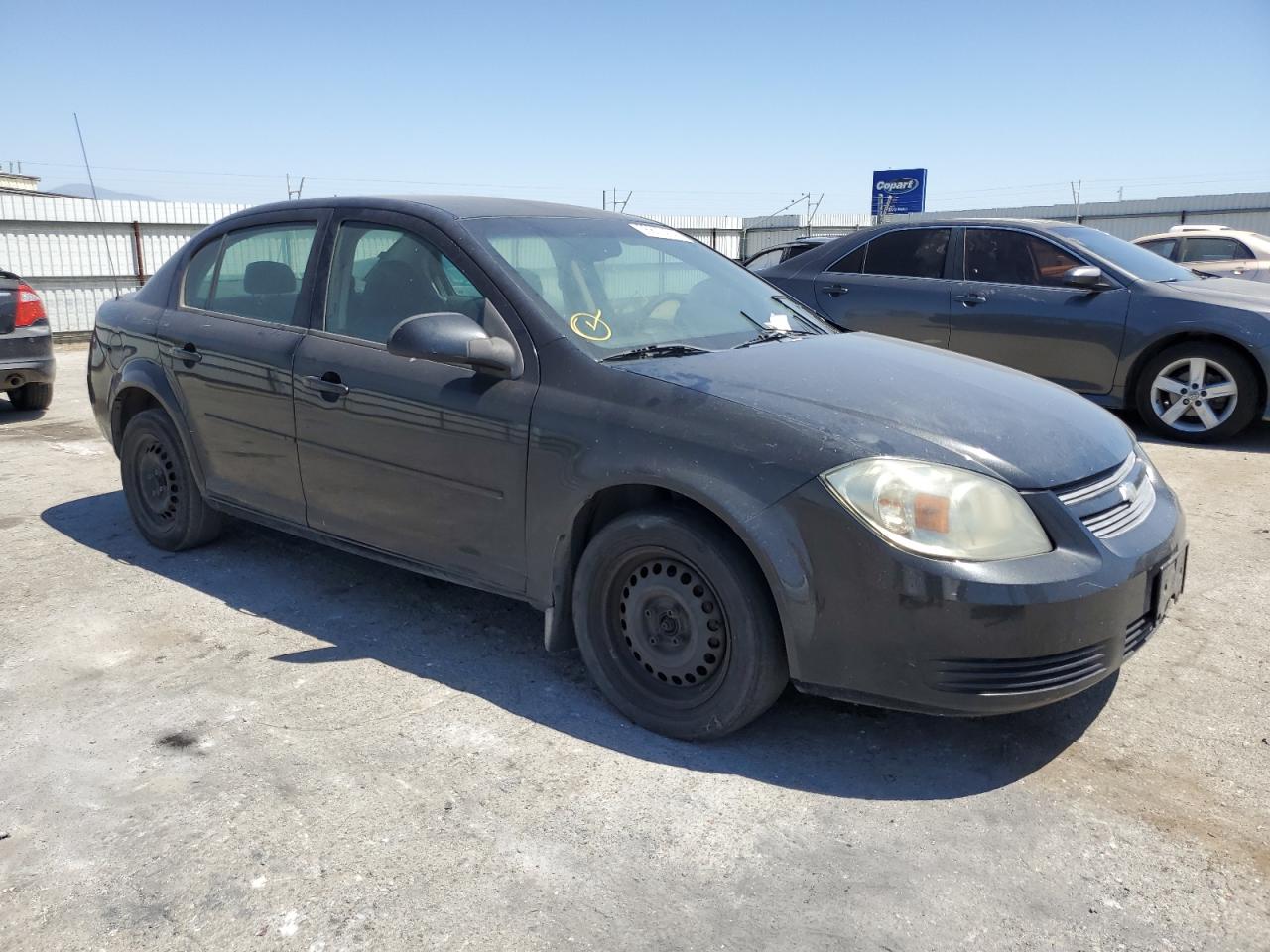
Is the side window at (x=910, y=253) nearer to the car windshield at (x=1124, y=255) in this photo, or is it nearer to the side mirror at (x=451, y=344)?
the car windshield at (x=1124, y=255)

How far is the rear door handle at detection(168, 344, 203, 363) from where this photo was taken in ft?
15.3

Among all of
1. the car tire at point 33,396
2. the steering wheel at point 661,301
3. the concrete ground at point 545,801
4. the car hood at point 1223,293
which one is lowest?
the concrete ground at point 545,801

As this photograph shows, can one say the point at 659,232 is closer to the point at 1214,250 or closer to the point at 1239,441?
the point at 1239,441

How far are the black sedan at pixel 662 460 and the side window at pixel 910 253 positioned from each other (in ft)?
13.4

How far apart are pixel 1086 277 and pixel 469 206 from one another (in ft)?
16.7

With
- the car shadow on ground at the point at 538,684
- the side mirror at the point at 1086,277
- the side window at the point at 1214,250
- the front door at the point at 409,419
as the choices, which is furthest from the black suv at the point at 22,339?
the side window at the point at 1214,250

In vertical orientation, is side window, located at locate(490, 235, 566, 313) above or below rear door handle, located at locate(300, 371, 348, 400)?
above

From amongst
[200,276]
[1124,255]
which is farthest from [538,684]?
[1124,255]

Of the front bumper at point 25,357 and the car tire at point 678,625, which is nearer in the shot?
the car tire at point 678,625

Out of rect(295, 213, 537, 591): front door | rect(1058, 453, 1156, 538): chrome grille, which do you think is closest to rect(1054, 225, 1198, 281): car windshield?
rect(1058, 453, 1156, 538): chrome grille

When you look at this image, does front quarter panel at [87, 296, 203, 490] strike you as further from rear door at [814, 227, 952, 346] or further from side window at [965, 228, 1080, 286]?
side window at [965, 228, 1080, 286]

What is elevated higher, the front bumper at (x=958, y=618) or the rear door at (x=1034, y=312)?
the rear door at (x=1034, y=312)

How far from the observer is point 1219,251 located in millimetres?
12016

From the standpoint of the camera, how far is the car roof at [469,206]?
4.05m
